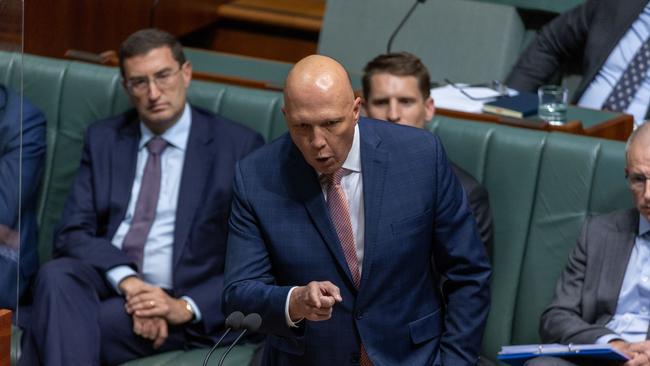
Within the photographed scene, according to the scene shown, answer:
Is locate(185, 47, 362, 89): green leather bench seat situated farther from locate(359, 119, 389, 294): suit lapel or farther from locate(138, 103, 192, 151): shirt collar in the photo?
locate(359, 119, 389, 294): suit lapel

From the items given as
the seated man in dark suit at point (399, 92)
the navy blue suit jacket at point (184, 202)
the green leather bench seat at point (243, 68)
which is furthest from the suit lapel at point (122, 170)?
the seated man in dark suit at point (399, 92)

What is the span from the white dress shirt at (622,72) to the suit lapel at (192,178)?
3.52 ft

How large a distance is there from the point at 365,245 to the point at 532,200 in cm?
69

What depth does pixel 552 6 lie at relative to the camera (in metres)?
3.59

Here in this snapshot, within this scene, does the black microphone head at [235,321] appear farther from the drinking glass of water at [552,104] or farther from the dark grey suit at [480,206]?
the drinking glass of water at [552,104]

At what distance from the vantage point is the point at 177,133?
8.86 feet

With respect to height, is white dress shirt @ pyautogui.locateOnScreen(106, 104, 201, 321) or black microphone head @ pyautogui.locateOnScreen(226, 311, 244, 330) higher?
black microphone head @ pyautogui.locateOnScreen(226, 311, 244, 330)

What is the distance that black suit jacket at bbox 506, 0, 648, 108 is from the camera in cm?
317

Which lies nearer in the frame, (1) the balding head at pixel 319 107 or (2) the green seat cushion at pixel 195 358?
(1) the balding head at pixel 319 107

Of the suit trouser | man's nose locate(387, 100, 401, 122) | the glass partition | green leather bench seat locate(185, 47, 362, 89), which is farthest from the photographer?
green leather bench seat locate(185, 47, 362, 89)

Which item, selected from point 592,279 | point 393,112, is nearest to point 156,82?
point 393,112

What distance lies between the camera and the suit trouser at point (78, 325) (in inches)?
95.2

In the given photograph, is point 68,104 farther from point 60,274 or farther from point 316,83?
point 316,83

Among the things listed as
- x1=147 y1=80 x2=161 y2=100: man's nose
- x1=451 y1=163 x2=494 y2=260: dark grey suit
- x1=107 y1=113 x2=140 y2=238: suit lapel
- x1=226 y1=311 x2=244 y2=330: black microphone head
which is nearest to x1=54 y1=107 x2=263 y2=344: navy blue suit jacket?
x1=107 y1=113 x2=140 y2=238: suit lapel
